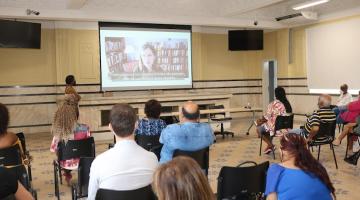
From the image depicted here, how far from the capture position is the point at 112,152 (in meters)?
2.21

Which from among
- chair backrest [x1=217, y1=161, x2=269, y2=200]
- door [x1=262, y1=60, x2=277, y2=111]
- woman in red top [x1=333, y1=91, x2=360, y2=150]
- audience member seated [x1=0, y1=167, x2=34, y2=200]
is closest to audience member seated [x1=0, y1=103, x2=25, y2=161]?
audience member seated [x1=0, y1=167, x2=34, y2=200]

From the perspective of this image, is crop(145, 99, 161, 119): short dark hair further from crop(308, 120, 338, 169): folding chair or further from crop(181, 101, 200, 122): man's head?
crop(308, 120, 338, 169): folding chair

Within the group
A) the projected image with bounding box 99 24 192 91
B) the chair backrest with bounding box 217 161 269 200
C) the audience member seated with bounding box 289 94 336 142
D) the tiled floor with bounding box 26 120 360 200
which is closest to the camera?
the chair backrest with bounding box 217 161 269 200

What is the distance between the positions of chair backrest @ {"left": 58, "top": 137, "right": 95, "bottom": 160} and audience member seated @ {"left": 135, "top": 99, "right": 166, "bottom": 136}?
2.05ft

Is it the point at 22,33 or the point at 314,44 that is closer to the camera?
the point at 22,33

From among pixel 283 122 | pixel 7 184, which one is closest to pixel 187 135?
pixel 7 184

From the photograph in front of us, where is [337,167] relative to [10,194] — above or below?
below

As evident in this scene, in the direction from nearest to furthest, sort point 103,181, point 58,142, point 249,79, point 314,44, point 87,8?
point 103,181
point 58,142
point 87,8
point 314,44
point 249,79

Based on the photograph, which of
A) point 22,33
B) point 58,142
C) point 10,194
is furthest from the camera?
point 22,33

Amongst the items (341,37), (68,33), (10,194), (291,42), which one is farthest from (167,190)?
(291,42)

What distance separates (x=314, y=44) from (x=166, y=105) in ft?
16.5

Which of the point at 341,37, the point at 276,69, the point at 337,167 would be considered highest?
the point at 341,37

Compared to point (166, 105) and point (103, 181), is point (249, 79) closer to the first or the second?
point (166, 105)

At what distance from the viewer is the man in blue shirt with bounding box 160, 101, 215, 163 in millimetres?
3445
